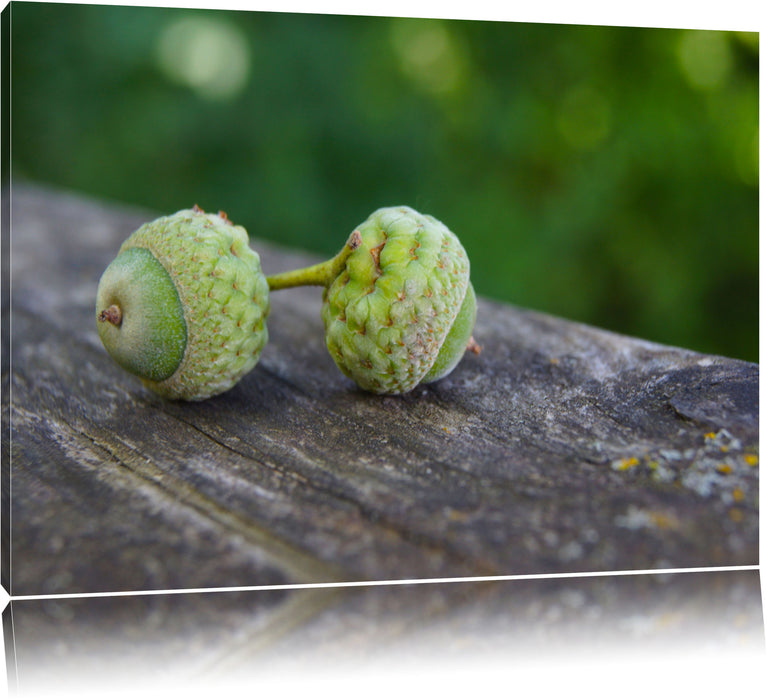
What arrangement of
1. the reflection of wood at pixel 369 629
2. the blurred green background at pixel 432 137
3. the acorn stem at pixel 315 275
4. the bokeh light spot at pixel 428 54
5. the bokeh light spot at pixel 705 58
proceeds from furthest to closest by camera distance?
1. the bokeh light spot at pixel 428 54
2. the blurred green background at pixel 432 137
3. the bokeh light spot at pixel 705 58
4. the acorn stem at pixel 315 275
5. the reflection of wood at pixel 369 629

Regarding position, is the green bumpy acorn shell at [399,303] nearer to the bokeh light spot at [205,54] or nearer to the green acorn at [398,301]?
the green acorn at [398,301]

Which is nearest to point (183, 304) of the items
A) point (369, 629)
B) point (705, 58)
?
point (369, 629)

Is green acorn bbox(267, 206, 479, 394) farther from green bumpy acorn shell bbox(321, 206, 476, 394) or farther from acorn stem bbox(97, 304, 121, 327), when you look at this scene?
acorn stem bbox(97, 304, 121, 327)

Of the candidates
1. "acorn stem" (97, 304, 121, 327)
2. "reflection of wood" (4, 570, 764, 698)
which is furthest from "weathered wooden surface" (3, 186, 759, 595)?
"acorn stem" (97, 304, 121, 327)

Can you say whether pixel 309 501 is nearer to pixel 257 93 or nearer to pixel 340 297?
pixel 340 297

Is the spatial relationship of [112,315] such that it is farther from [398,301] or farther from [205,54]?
[205,54]

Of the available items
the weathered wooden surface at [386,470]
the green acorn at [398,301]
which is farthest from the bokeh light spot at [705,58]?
the green acorn at [398,301]

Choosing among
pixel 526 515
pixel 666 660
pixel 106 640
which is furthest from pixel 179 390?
pixel 666 660
